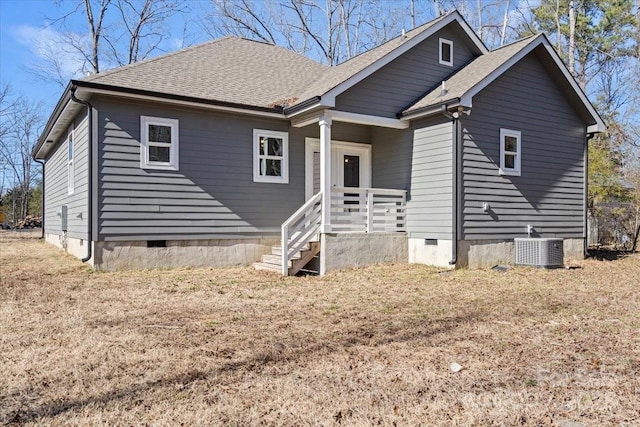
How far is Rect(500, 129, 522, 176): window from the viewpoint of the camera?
11.2 m

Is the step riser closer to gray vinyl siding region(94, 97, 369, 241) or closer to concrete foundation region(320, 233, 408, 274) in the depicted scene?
concrete foundation region(320, 233, 408, 274)

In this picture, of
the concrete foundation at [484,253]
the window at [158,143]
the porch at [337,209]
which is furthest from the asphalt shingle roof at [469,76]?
the window at [158,143]

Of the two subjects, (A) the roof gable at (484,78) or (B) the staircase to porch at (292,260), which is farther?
(A) the roof gable at (484,78)

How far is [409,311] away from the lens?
6285 mm

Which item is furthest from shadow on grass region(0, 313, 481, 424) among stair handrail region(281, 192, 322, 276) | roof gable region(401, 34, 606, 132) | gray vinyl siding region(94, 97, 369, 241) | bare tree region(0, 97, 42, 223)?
bare tree region(0, 97, 42, 223)

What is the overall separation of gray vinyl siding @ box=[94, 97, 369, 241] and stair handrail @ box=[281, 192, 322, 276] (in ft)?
3.75

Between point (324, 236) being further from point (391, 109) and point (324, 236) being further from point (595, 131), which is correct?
point (595, 131)

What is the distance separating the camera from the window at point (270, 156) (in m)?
11.0

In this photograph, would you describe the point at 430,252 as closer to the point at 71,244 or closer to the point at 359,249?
the point at 359,249

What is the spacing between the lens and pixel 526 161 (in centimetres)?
1170

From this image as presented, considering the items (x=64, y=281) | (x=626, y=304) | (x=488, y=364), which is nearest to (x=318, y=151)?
(x=64, y=281)

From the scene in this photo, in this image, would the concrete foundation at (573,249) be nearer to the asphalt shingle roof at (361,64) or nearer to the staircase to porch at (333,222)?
the staircase to porch at (333,222)

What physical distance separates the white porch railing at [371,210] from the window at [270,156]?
1.33 meters

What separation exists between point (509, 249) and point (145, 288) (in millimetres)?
7992
